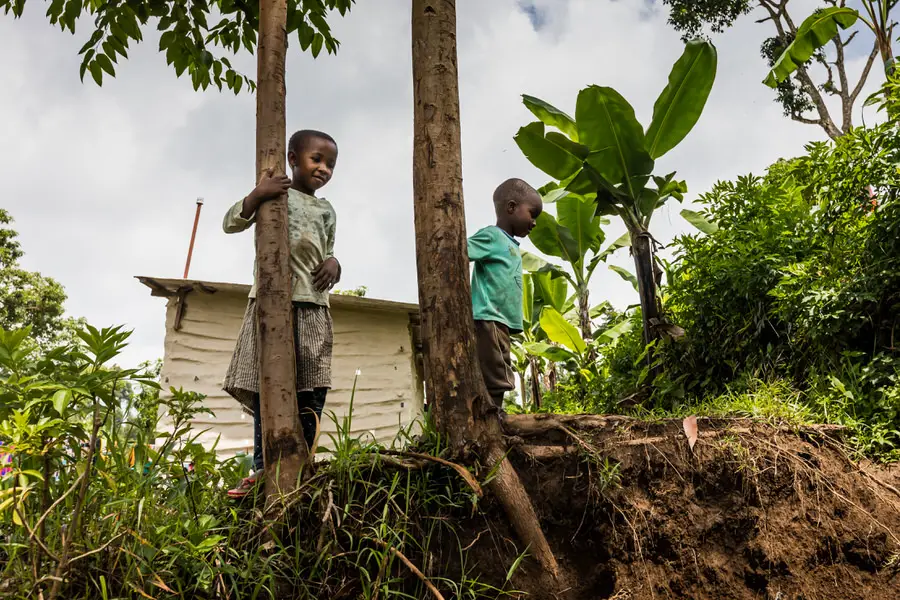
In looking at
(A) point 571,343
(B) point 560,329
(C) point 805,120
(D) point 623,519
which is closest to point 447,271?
(D) point 623,519

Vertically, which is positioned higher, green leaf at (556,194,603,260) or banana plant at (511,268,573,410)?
green leaf at (556,194,603,260)

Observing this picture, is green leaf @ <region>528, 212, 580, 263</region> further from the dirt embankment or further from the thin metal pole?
the thin metal pole

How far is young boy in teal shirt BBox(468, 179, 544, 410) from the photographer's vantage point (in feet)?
10.3

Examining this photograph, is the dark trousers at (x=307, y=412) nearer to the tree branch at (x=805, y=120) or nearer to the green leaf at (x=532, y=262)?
the green leaf at (x=532, y=262)

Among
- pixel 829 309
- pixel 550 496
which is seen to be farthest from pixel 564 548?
pixel 829 309

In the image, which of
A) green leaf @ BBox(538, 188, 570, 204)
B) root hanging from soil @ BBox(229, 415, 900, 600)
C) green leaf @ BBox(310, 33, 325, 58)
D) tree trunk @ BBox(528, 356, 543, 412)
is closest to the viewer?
root hanging from soil @ BBox(229, 415, 900, 600)

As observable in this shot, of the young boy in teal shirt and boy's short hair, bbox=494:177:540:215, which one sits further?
boy's short hair, bbox=494:177:540:215

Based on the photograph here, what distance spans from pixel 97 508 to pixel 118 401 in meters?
0.33

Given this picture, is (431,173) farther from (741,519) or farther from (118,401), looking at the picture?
(741,519)

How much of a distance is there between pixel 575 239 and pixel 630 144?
1.99m

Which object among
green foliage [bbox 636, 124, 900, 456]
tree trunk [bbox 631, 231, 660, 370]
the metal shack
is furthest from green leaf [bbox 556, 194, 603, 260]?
the metal shack

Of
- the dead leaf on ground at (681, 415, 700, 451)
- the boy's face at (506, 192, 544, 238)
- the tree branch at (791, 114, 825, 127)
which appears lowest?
the dead leaf on ground at (681, 415, 700, 451)

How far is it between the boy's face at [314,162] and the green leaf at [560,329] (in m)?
2.93

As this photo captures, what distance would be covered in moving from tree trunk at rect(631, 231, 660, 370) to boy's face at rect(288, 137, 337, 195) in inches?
101
